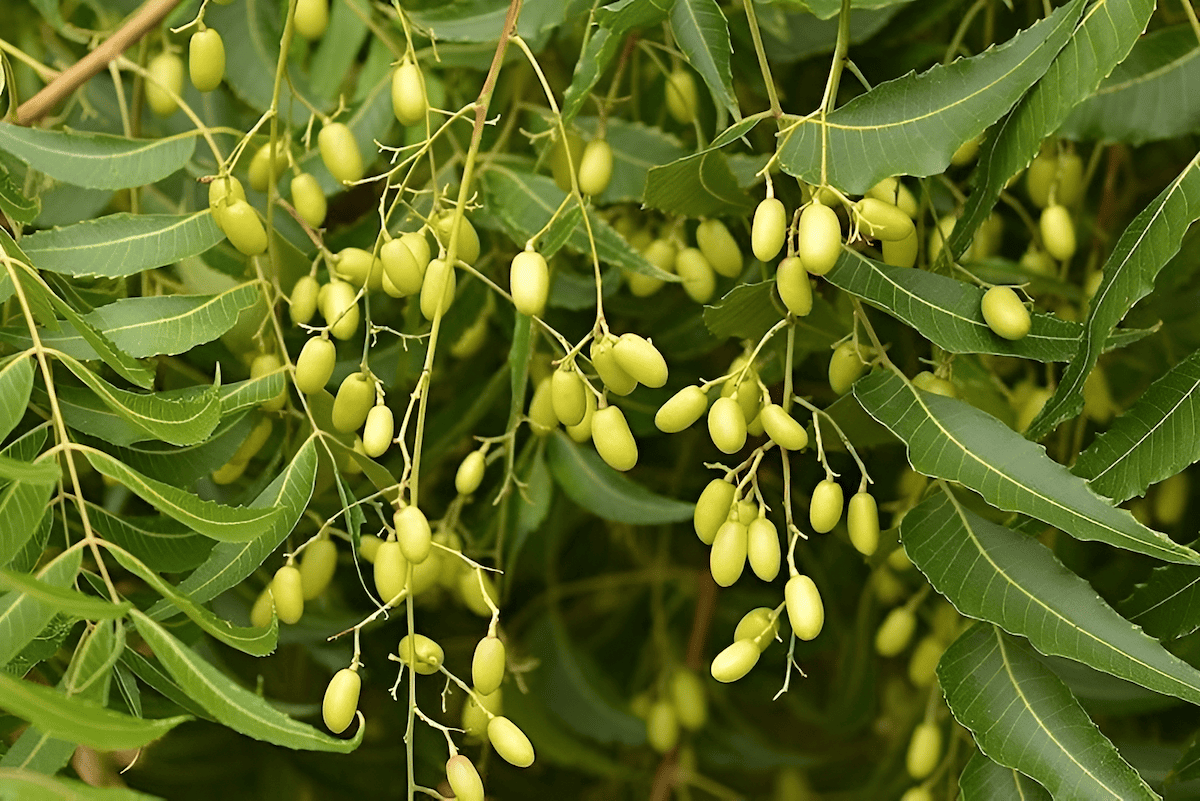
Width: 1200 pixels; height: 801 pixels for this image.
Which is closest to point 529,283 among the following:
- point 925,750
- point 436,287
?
point 436,287

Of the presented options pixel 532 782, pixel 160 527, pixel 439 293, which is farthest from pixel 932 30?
pixel 532 782

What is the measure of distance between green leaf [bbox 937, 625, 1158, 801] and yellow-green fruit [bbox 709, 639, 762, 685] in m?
0.11

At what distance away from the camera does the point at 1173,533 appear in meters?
1.07

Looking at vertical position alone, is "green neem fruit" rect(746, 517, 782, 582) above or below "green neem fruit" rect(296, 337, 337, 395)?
below

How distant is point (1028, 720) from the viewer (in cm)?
63

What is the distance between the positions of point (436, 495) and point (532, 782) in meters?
0.39

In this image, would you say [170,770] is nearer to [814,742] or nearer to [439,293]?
[814,742]

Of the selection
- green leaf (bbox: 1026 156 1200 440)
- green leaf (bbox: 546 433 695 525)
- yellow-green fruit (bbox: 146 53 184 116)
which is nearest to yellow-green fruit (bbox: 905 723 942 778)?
green leaf (bbox: 546 433 695 525)

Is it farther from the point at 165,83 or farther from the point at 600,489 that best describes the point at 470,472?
the point at 165,83

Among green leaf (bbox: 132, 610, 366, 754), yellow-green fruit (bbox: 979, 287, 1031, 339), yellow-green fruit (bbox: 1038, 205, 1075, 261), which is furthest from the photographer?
yellow-green fruit (bbox: 1038, 205, 1075, 261)

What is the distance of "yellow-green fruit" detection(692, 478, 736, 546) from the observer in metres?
0.65

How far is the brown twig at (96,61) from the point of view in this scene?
2.43ft

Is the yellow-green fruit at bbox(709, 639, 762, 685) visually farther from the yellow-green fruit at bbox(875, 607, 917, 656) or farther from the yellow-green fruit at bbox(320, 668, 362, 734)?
the yellow-green fruit at bbox(875, 607, 917, 656)

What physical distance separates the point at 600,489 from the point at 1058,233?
37 centimetres
